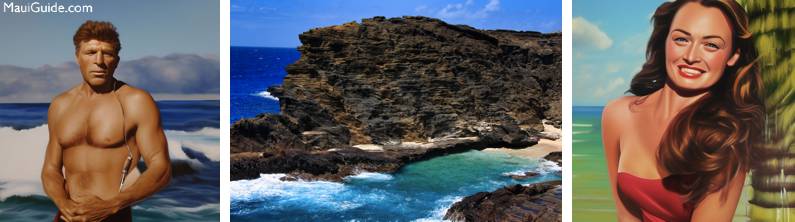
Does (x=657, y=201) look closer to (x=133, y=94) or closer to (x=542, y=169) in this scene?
(x=542, y=169)

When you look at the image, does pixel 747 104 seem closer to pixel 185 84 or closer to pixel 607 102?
pixel 607 102

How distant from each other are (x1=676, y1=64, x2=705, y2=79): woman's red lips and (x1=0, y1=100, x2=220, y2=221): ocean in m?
2.69

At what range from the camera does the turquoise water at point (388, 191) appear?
4.18 meters

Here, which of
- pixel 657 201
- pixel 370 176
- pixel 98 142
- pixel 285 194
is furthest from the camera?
pixel 370 176

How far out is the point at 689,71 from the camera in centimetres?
382

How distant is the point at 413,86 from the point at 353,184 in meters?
0.76

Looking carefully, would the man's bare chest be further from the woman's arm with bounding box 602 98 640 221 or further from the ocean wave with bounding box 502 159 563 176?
the woman's arm with bounding box 602 98 640 221

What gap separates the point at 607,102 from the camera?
415cm

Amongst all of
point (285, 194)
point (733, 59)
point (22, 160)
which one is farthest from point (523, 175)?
point (22, 160)

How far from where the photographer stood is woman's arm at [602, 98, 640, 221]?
4.08 m

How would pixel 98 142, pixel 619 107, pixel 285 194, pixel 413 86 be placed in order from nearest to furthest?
1. pixel 98 142
2. pixel 619 107
3. pixel 285 194
4. pixel 413 86

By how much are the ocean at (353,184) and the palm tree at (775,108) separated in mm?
1170

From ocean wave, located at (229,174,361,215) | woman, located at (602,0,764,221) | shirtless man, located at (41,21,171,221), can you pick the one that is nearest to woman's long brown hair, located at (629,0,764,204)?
woman, located at (602,0,764,221)

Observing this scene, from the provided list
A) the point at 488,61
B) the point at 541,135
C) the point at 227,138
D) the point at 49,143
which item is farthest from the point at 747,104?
the point at 49,143
